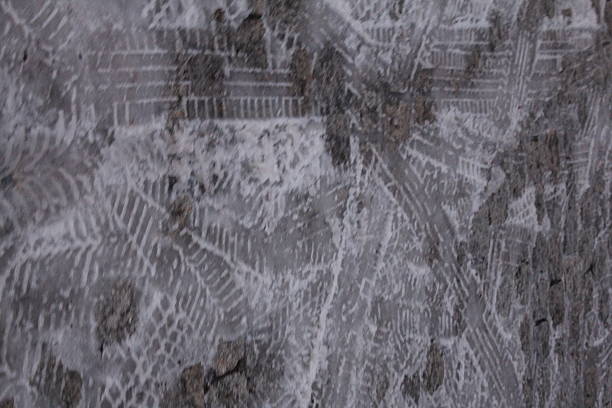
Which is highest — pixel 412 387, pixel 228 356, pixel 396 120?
pixel 396 120

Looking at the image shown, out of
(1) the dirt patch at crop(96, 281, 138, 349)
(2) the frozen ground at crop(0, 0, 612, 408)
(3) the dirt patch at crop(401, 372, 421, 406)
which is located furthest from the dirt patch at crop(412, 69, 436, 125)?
(1) the dirt patch at crop(96, 281, 138, 349)

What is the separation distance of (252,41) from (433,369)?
2.28 ft

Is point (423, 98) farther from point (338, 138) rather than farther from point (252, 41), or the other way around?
point (252, 41)

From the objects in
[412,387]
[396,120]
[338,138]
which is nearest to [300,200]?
[338,138]

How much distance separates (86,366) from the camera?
100cm

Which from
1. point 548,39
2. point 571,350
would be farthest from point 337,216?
point 571,350

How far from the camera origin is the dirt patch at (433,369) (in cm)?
147

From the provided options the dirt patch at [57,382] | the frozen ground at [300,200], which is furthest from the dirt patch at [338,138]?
the dirt patch at [57,382]

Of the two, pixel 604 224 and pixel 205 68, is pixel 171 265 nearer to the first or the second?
pixel 205 68

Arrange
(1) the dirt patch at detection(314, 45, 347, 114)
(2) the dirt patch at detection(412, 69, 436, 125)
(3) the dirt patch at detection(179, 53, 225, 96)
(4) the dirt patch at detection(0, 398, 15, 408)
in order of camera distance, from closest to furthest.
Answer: (4) the dirt patch at detection(0, 398, 15, 408), (3) the dirt patch at detection(179, 53, 225, 96), (1) the dirt patch at detection(314, 45, 347, 114), (2) the dirt patch at detection(412, 69, 436, 125)

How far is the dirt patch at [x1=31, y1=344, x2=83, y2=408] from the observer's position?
957mm

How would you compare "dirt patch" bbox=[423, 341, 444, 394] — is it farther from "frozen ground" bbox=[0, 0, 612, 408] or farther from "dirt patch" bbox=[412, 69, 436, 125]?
"dirt patch" bbox=[412, 69, 436, 125]

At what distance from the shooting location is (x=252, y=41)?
1.18 m

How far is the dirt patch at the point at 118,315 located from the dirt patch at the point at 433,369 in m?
0.62
